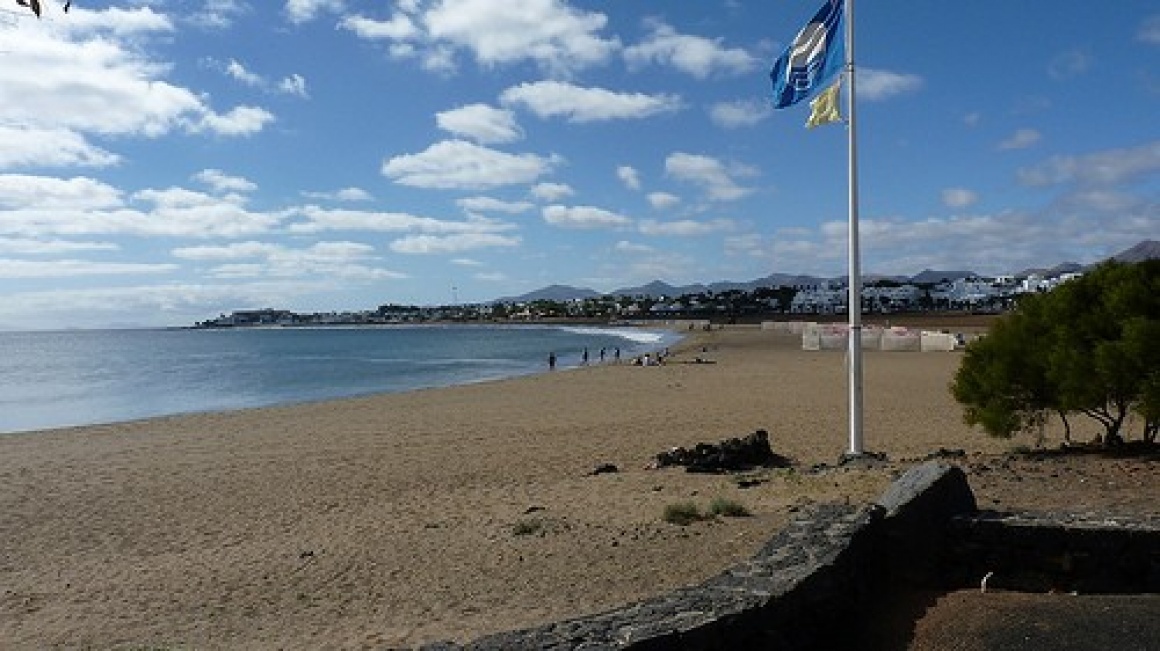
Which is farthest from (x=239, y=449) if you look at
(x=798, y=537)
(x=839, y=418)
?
(x=798, y=537)

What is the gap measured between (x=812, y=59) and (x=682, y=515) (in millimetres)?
6744

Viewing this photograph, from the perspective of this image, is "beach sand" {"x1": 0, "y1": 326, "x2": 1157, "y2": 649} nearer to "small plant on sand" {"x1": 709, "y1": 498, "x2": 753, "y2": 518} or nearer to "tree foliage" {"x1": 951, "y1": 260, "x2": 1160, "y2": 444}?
"small plant on sand" {"x1": 709, "y1": 498, "x2": 753, "y2": 518}

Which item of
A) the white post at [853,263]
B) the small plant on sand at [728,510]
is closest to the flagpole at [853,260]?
the white post at [853,263]

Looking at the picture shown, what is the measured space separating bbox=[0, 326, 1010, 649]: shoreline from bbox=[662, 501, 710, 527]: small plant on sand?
0.21m

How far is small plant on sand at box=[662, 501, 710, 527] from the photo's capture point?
9.94 meters

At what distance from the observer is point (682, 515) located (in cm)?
999

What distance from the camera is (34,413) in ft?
126

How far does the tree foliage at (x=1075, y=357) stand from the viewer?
1103 centimetres

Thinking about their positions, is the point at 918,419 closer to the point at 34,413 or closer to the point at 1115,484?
the point at 1115,484

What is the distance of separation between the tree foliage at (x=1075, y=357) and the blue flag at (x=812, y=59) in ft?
13.6

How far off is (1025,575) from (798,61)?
8352 mm

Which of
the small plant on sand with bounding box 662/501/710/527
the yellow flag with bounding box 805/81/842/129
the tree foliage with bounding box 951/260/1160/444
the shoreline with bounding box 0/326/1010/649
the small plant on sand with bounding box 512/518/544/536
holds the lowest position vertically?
the shoreline with bounding box 0/326/1010/649

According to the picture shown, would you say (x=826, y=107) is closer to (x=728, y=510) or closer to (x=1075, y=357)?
(x=1075, y=357)

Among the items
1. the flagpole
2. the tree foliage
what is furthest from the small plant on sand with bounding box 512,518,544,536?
the tree foliage
